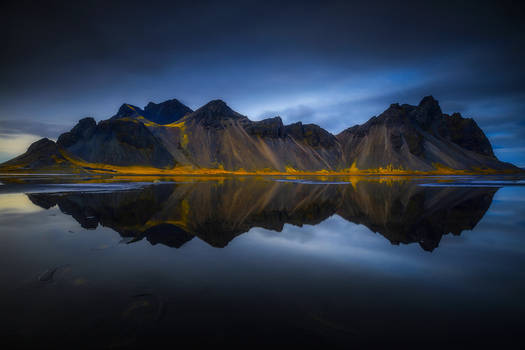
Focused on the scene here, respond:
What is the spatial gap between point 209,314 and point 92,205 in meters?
16.8

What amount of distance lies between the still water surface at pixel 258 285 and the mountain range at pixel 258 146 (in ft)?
335

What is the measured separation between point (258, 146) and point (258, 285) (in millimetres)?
137885

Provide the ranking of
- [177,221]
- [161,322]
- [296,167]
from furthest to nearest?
1. [296,167]
2. [177,221]
3. [161,322]

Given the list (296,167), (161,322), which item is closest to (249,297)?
(161,322)

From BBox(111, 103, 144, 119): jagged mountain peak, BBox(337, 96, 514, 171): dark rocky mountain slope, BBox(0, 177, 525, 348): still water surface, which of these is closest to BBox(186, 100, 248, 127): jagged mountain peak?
BBox(111, 103, 144, 119): jagged mountain peak

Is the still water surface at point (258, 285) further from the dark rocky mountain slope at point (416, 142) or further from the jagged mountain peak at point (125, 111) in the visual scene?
the jagged mountain peak at point (125, 111)

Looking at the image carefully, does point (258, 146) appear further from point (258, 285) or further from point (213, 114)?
point (258, 285)

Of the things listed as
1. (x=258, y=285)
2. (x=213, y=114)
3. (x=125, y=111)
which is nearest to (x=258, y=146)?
(x=213, y=114)

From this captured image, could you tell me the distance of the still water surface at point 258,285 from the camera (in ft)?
12.8

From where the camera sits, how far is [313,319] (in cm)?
433

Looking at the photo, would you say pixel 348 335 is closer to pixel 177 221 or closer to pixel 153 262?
pixel 153 262

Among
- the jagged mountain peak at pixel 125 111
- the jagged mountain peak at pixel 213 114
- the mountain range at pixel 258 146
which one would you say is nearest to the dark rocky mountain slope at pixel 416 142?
the mountain range at pixel 258 146

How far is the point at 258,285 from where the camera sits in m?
5.65

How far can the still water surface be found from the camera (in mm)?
3902
